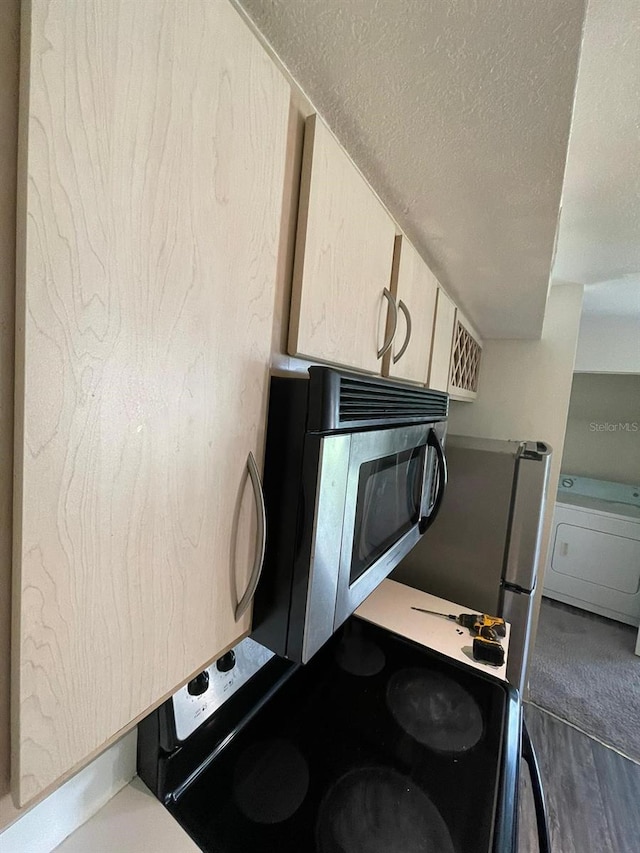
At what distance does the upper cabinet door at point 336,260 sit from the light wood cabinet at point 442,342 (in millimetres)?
495

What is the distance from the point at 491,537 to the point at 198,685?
1.31 metres

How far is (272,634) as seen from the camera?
542 millimetres

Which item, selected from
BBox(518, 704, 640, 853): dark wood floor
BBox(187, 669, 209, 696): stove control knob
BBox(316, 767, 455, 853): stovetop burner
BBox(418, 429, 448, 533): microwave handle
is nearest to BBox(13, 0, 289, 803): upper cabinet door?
BBox(187, 669, 209, 696): stove control knob

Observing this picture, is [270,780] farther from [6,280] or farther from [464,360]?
[464,360]

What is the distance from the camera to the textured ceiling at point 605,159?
686mm

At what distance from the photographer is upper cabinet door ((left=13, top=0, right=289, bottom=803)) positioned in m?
0.27

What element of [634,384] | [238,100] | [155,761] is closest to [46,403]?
[238,100]

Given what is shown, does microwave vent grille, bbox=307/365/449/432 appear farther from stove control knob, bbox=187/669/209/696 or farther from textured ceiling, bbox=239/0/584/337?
stove control knob, bbox=187/669/209/696

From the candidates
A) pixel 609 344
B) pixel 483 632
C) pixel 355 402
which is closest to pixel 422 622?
pixel 483 632

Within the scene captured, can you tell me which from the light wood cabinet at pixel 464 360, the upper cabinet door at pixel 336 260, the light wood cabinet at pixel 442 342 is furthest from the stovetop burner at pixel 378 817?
the light wood cabinet at pixel 464 360

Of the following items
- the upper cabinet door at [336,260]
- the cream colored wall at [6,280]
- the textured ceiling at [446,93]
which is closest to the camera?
the cream colored wall at [6,280]

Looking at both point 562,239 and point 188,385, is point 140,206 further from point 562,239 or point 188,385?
point 562,239

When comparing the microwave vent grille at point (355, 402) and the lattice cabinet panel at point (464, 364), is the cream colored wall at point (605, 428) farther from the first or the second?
the microwave vent grille at point (355, 402)

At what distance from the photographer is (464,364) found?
1.82m
